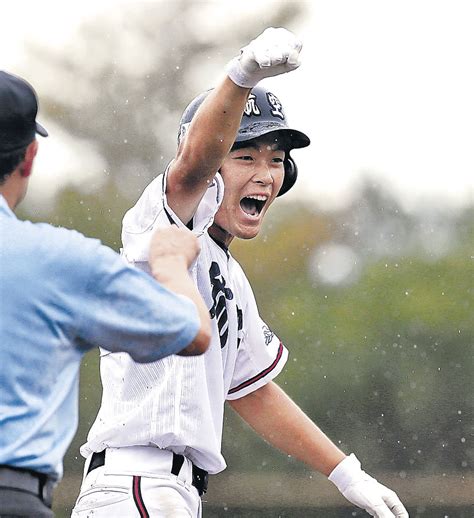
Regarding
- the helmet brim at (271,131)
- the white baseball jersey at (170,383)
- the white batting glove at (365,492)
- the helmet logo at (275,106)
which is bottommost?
the white batting glove at (365,492)

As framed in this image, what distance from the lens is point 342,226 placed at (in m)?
15.1

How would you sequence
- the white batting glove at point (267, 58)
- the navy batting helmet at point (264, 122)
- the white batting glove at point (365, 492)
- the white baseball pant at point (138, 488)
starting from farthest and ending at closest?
1. the white batting glove at point (365, 492)
2. the navy batting helmet at point (264, 122)
3. the white baseball pant at point (138, 488)
4. the white batting glove at point (267, 58)

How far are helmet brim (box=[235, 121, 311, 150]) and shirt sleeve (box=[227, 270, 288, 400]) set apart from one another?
0.53 metres

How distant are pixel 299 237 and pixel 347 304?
104 cm

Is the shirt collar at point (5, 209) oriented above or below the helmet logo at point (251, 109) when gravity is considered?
above

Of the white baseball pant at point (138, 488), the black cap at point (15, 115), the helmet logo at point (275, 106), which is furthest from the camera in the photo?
the helmet logo at point (275, 106)

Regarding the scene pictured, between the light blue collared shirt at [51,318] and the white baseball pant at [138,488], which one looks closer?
the light blue collared shirt at [51,318]

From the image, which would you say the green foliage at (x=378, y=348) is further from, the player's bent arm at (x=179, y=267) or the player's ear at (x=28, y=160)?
the player's ear at (x=28, y=160)

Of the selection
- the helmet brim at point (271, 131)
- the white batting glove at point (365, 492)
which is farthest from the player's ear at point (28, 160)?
the white batting glove at point (365, 492)

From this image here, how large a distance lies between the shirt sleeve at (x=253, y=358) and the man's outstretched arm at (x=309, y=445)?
65 millimetres

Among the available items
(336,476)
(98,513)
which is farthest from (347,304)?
(98,513)

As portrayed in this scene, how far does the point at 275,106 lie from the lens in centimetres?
408

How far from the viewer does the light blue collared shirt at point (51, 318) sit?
7.61 feet

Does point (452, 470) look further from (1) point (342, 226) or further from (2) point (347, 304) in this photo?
(1) point (342, 226)
